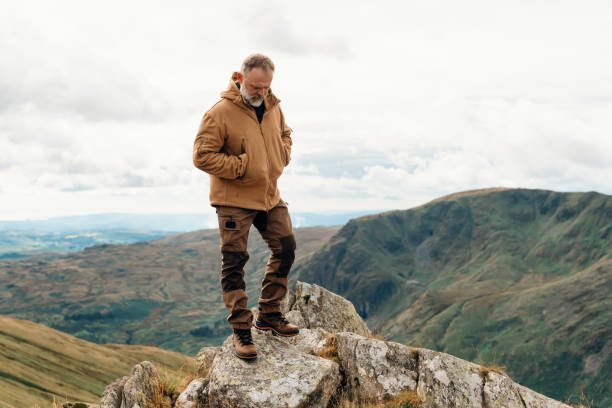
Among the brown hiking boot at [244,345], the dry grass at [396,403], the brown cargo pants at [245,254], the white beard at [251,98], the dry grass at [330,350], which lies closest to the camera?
the dry grass at [396,403]

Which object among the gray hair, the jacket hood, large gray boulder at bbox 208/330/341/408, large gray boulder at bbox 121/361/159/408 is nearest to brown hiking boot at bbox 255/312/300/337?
large gray boulder at bbox 208/330/341/408

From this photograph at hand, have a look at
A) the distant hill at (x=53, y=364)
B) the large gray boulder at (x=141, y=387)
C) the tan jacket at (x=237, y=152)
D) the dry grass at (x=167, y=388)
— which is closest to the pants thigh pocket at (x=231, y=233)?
the tan jacket at (x=237, y=152)

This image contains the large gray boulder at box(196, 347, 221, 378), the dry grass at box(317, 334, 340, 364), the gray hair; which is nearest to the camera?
the gray hair

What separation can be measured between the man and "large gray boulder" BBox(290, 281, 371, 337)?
594 cm

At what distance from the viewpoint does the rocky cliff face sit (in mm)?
9391

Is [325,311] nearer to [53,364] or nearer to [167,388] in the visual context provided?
[167,388]

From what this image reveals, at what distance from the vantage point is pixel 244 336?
33.4 feet

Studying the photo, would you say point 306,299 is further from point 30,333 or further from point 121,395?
point 30,333

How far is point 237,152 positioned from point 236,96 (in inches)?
51.2

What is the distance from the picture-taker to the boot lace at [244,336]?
10.2 m

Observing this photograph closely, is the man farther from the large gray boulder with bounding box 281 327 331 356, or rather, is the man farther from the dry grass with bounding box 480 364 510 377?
the dry grass with bounding box 480 364 510 377

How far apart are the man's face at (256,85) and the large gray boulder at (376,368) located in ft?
22.6

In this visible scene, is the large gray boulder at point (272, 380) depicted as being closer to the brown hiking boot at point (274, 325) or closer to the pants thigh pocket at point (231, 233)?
the brown hiking boot at point (274, 325)

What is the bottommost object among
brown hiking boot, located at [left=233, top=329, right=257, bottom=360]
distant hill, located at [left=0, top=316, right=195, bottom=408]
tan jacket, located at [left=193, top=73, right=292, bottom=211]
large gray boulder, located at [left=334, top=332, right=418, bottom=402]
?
distant hill, located at [left=0, top=316, right=195, bottom=408]
